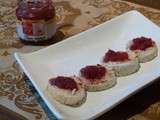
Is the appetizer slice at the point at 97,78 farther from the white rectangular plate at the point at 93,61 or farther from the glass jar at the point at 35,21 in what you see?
the glass jar at the point at 35,21

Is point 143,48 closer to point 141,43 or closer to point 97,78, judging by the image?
point 141,43

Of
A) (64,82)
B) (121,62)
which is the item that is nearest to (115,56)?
(121,62)

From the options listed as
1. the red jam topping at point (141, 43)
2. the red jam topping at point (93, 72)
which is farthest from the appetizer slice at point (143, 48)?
the red jam topping at point (93, 72)

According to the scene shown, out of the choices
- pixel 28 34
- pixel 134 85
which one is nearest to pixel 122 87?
pixel 134 85

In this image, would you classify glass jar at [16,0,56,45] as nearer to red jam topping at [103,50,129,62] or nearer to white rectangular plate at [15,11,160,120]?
white rectangular plate at [15,11,160,120]

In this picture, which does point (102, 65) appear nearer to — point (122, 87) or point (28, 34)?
point (122, 87)

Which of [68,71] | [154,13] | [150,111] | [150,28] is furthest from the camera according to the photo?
[154,13]
